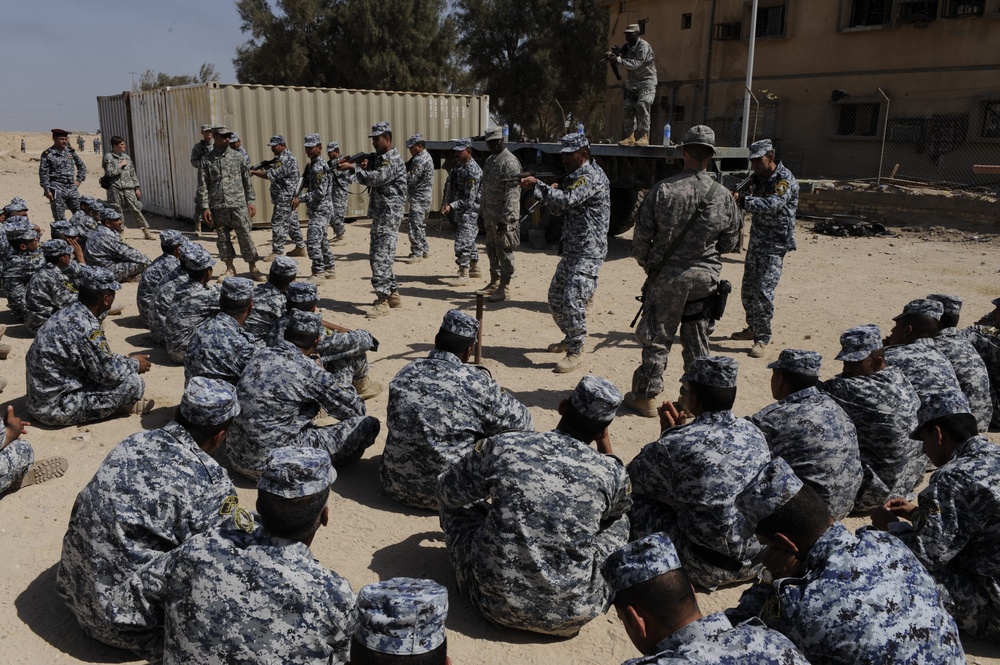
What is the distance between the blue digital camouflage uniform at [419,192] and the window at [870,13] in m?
15.5

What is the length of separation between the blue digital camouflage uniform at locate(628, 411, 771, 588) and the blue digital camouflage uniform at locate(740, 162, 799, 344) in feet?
14.1

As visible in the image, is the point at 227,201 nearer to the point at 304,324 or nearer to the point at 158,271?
the point at 158,271

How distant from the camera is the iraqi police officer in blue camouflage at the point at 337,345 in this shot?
5.51 metres

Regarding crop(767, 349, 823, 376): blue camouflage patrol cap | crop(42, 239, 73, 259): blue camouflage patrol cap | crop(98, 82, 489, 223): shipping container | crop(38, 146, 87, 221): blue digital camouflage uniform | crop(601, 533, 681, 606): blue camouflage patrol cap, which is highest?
crop(98, 82, 489, 223): shipping container

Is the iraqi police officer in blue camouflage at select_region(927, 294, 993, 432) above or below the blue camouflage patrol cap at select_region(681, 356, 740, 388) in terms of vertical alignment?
below

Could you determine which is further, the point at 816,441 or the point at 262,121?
the point at 262,121

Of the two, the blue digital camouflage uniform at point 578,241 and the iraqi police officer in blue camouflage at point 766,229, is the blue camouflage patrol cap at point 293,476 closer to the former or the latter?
the blue digital camouflage uniform at point 578,241

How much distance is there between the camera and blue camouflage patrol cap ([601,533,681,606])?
2.00m

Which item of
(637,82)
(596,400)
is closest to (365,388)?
(596,400)

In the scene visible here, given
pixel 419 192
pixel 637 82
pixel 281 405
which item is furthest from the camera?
pixel 637 82

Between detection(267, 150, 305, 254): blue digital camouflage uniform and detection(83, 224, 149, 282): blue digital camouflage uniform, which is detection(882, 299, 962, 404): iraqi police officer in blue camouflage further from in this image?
detection(267, 150, 305, 254): blue digital camouflage uniform

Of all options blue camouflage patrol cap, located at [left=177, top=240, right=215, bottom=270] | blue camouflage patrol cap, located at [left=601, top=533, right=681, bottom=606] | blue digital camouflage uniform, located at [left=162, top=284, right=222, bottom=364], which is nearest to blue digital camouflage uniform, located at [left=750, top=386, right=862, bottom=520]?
blue camouflage patrol cap, located at [left=601, top=533, right=681, bottom=606]

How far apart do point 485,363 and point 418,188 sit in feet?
13.7

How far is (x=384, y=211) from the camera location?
915 centimetres
